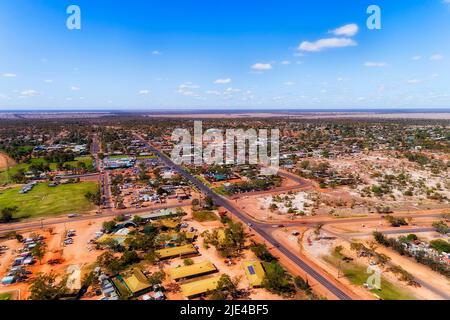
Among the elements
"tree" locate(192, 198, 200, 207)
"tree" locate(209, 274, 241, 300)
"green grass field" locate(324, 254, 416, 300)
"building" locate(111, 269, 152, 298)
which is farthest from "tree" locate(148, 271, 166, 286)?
"tree" locate(192, 198, 200, 207)

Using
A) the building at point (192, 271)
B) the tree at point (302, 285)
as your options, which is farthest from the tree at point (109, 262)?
the tree at point (302, 285)

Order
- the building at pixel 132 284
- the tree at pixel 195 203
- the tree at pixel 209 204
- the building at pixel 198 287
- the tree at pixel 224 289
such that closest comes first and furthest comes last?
the tree at pixel 224 289
the building at pixel 198 287
the building at pixel 132 284
the tree at pixel 209 204
the tree at pixel 195 203

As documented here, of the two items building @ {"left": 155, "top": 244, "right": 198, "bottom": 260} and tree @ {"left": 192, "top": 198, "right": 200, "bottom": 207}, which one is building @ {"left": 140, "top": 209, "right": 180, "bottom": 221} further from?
building @ {"left": 155, "top": 244, "right": 198, "bottom": 260}

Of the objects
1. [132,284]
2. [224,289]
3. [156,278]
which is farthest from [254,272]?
[132,284]

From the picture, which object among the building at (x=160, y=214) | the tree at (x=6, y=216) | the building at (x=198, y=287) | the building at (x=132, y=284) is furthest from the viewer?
the building at (x=160, y=214)

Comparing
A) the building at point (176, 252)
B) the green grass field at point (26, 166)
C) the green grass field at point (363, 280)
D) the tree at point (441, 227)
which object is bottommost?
the green grass field at point (363, 280)

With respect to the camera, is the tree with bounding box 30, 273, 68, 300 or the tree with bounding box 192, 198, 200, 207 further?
the tree with bounding box 192, 198, 200, 207

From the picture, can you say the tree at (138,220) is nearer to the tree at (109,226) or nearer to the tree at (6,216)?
the tree at (109,226)

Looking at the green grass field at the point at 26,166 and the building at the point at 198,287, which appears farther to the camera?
the green grass field at the point at 26,166
